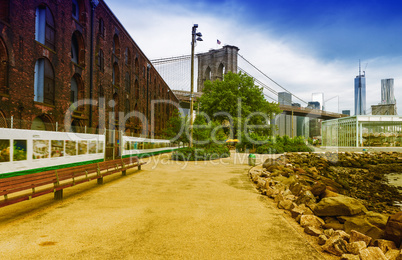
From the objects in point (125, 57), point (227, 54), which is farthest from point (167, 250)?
point (227, 54)

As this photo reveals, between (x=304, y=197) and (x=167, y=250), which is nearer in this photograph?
(x=167, y=250)

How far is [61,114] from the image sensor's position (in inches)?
709

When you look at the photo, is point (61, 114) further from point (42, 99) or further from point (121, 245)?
point (121, 245)

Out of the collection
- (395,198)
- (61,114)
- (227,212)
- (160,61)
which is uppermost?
(160,61)

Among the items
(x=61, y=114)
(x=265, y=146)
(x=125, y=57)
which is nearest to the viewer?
(x=61, y=114)

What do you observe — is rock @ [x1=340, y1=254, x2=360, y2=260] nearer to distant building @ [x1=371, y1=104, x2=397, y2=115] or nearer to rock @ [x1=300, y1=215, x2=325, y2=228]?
rock @ [x1=300, y1=215, x2=325, y2=228]

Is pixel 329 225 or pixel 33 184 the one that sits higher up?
pixel 33 184

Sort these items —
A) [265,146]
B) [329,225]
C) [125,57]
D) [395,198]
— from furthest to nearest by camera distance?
[125,57] < [265,146] < [395,198] < [329,225]

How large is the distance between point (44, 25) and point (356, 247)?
20253 millimetres

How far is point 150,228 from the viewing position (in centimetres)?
490

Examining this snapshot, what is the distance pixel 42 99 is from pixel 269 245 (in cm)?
1739

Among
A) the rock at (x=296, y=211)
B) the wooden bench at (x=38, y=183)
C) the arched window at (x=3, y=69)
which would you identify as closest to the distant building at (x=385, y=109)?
the rock at (x=296, y=211)

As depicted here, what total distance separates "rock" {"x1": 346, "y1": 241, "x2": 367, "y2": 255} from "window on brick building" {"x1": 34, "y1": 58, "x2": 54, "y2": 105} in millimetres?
18376

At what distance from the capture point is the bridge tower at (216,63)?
217 ft
